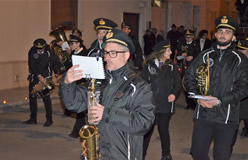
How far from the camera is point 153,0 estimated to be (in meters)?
25.4

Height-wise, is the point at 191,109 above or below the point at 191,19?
below

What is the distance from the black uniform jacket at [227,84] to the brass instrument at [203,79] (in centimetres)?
5

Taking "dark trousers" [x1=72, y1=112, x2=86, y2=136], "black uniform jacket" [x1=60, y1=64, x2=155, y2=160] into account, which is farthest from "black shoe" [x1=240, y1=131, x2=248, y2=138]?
"black uniform jacket" [x1=60, y1=64, x2=155, y2=160]

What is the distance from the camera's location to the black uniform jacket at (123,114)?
3.53 metres

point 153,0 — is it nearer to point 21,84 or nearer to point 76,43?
point 21,84

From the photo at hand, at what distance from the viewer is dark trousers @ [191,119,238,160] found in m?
5.45

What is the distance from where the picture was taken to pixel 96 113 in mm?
3424

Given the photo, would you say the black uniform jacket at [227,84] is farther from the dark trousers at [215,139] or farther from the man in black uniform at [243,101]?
the man in black uniform at [243,101]

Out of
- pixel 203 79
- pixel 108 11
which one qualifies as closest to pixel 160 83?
pixel 203 79

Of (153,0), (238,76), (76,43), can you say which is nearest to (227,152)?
(238,76)

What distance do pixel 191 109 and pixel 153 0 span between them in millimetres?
13661

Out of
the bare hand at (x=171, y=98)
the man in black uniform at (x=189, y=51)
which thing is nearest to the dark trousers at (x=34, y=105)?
the bare hand at (x=171, y=98)

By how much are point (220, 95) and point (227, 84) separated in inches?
6.3

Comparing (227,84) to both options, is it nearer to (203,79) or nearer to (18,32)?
(203,79)
